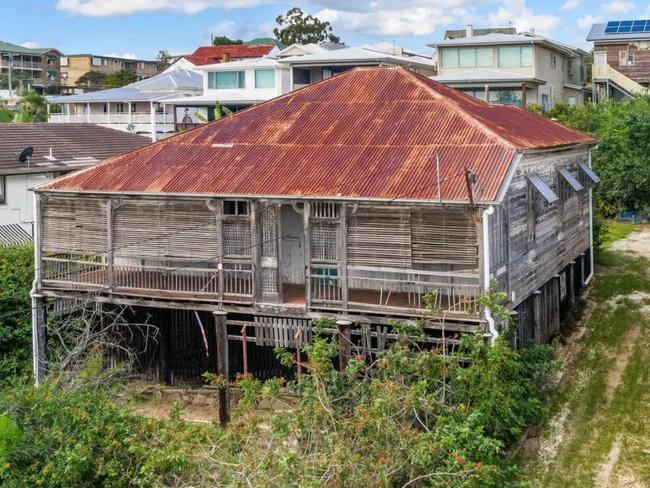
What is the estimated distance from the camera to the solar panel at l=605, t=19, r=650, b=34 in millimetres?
58706

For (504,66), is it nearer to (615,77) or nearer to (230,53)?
(615,77)

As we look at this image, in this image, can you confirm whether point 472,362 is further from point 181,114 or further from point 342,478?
point 181,114

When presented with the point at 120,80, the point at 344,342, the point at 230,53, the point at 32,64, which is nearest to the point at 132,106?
the point at 230,53

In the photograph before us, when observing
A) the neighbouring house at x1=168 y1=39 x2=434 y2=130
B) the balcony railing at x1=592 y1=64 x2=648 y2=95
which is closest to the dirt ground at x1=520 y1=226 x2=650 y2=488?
the balcony railing at x1=592 y1=64 x2=648 y2=95

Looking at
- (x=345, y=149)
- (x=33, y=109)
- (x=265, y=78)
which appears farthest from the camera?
(x=265, y=78)

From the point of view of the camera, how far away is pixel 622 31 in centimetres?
5853

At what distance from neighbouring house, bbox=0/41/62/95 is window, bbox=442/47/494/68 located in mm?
72516

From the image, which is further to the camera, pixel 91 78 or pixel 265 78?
pixel 91 78

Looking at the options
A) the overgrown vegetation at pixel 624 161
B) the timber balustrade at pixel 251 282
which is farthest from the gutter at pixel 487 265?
the overgrown vegetation at pixel 624 161

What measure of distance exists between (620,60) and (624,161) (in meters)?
20.4

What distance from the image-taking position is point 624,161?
39188 mm

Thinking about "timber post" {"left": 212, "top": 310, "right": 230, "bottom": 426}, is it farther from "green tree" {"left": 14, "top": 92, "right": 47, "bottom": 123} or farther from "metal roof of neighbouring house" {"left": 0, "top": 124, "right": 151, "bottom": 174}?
"green tree" {"left": 14, "top": 92, "right": 47, "bottom": 123}

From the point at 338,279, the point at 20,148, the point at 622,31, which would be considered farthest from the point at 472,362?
the point at 622,31

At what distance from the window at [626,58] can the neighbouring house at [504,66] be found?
319 centimetres
